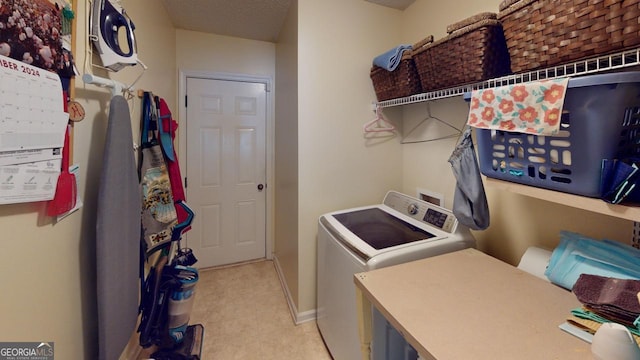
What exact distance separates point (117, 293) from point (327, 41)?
6.44ft

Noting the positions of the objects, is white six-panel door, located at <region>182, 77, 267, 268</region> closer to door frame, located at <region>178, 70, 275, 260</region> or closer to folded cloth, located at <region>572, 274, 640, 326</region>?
door frame, located at <region>178, 70, 275, 260</region>

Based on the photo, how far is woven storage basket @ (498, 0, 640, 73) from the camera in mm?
675

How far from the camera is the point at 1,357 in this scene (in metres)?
0.72

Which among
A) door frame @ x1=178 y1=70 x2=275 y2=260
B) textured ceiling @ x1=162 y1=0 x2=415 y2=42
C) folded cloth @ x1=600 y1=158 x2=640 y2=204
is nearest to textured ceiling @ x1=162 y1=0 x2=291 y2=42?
textured ceiling @ x1=162 y1=0 x2=415 y2=42

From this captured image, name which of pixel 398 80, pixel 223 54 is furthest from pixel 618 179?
pixel 223 54

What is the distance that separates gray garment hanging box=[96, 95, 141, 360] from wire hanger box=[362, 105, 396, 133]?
1.56m

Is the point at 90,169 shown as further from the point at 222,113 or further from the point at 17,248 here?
the point at 222,113

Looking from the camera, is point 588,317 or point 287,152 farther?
point 287,152

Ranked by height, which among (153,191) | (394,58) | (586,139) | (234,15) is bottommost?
(153,191)

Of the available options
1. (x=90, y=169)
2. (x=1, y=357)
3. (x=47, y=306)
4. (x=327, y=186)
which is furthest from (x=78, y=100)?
(x=327, y=186)

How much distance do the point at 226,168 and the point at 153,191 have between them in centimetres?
144

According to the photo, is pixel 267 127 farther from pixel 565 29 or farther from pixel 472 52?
pixel 565 29

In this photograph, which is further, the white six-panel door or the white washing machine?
the white six-panel door

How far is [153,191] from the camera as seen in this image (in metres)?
1.57
